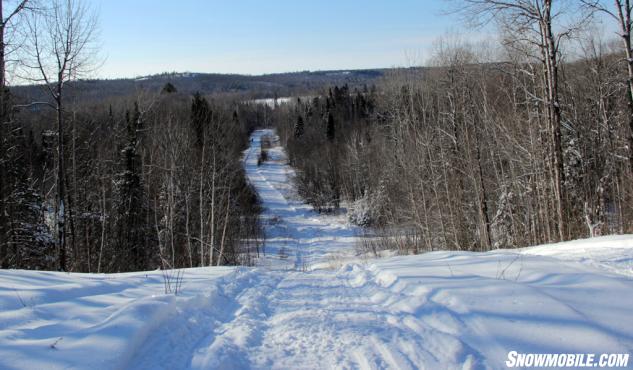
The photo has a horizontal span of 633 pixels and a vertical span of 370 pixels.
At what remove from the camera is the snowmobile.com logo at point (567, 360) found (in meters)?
3.11

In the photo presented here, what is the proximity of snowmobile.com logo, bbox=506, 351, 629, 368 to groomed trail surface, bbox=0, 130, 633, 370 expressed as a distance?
0.06m

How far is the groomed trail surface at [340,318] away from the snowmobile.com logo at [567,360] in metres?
0.06

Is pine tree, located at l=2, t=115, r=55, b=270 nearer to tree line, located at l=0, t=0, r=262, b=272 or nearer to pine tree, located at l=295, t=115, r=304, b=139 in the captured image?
tree line, located at l=0, t=0, r=262, b=272

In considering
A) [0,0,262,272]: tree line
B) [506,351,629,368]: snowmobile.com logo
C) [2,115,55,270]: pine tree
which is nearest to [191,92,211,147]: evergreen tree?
[0,0,262,272]: tree line

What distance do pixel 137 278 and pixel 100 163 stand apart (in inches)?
757

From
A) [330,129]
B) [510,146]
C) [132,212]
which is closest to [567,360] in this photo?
[510,146]

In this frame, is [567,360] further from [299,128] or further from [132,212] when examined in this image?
[299,128]

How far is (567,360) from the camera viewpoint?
321cm

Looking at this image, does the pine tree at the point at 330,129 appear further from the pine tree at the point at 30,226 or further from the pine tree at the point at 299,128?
the pine tree at the point at 30,226

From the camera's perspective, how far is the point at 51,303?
A: 479 cm

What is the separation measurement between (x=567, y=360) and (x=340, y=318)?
2.22 meters

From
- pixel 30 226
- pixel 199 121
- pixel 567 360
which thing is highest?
pixel 199 121

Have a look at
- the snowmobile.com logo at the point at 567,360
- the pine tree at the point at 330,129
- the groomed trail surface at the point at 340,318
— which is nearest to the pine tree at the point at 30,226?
the groomed trail surface at the point at 340,318

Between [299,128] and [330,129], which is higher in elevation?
[299,128]
